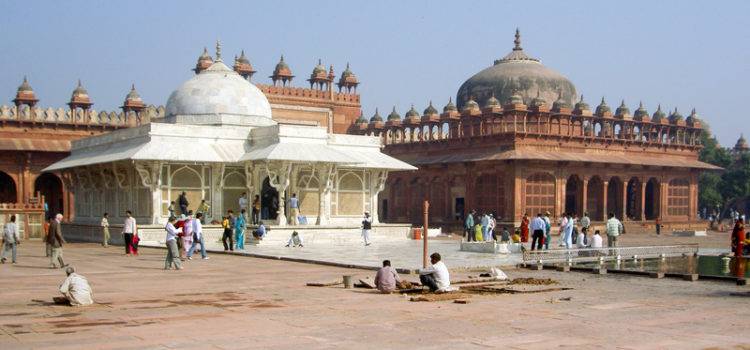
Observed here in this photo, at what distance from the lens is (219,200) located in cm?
2775

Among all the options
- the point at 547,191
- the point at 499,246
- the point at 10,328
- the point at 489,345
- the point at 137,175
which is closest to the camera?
the point at 489,345

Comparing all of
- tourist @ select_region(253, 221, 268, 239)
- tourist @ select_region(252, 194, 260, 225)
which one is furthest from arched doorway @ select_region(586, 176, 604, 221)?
tourist @ select_region(253, 221, 268, 239)

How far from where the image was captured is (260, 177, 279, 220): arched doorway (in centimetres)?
2892

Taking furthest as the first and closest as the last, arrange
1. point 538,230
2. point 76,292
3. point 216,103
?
point 216,103 → point 538,230 → point 76,292

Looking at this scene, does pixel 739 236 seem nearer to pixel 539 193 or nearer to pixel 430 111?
pixel 539 193

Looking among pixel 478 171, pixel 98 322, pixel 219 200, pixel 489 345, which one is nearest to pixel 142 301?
pixel 98 322

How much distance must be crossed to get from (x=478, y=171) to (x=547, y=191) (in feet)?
10.2

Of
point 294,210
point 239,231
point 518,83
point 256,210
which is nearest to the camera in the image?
point 239,231

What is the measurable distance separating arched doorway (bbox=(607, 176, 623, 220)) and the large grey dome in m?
6.13

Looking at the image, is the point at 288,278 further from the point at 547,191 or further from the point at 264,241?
the point at 547,191

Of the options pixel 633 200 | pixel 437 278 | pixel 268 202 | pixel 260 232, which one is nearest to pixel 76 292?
pixel 437 278

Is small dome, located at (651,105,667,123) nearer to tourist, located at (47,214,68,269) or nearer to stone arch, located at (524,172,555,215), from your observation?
stone arch, located at (524,172,555,215)

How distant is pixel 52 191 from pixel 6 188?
8.42 ft

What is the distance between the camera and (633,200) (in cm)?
4316
